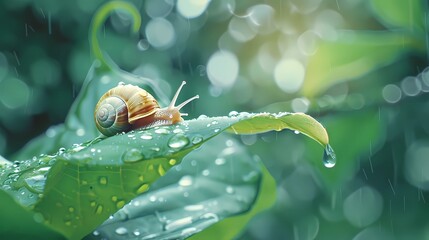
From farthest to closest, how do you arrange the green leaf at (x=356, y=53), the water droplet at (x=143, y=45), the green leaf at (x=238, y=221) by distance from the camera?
1. the water droplet at (x=143, y=45)
2. the green leaf at (x=356, y=53)
3. the green leaf at (x=238, y=221)

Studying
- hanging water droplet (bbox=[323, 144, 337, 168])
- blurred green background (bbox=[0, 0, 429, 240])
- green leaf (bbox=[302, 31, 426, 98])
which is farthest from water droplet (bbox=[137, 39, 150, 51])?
hanging water droplet (bbox=[323, 144, 337, 168])

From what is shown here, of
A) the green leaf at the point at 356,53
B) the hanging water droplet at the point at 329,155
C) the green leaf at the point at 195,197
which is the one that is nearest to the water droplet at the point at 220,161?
the green leaf at the point at 195,197

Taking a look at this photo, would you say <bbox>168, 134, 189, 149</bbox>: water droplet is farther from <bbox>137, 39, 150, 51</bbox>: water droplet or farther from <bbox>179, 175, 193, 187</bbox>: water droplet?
<bbox>137, 39, 150, 51</bbox>: water droplet

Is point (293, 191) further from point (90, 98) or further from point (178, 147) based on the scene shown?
point (178, 147)

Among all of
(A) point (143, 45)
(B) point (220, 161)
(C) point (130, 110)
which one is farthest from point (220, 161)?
(A) point (143, 45)

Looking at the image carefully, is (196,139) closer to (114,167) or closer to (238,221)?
(114,167)

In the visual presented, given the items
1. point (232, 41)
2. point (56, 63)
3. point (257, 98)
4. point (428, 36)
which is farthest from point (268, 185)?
point (56, 63)

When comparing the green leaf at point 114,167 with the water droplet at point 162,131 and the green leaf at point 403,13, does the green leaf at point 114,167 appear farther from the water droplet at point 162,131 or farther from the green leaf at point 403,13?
the green leaf at point 403,13
